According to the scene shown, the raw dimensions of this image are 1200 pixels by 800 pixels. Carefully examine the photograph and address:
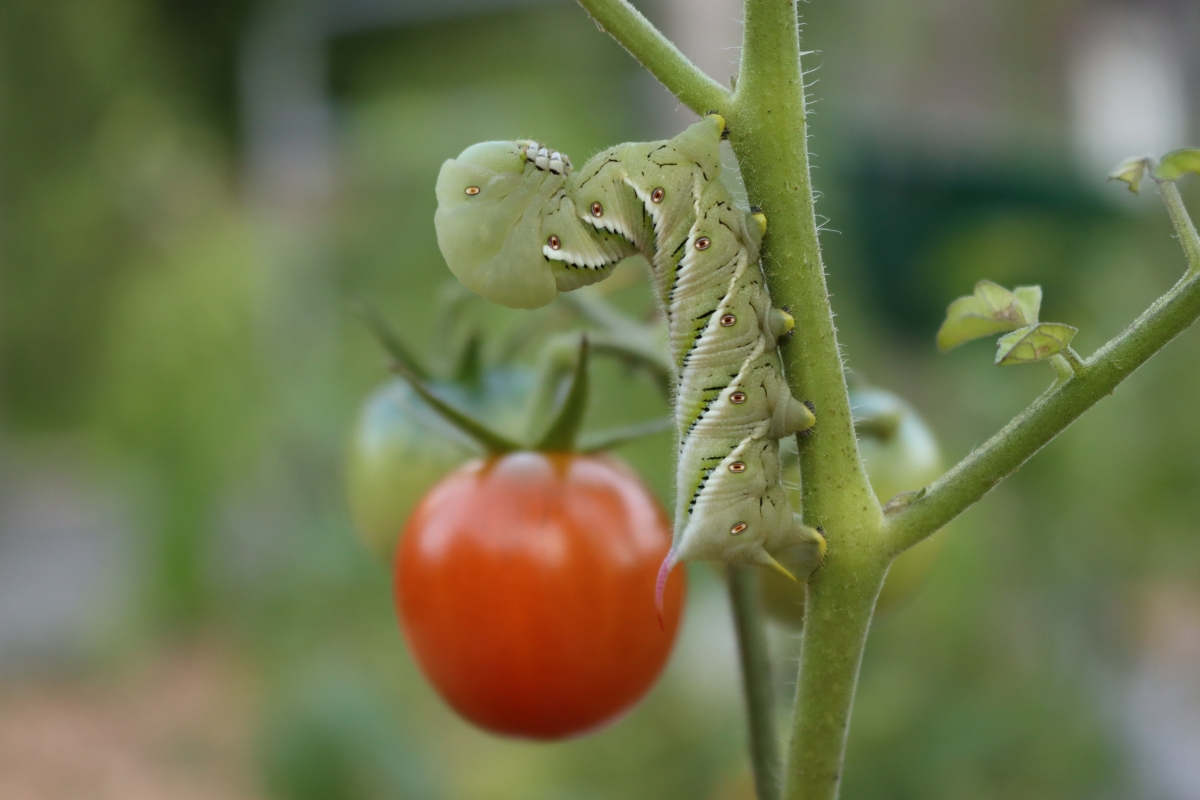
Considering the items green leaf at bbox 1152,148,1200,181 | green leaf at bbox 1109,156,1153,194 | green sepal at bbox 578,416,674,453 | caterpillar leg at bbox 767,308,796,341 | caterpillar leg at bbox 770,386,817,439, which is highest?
green leaf at bbox 1152,148,1200,181

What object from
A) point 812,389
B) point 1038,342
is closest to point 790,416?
point 812,389

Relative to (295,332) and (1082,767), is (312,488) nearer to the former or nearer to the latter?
(295,332)

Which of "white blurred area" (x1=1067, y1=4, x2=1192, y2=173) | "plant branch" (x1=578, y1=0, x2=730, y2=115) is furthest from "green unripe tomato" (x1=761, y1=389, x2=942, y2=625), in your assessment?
"white blurred area" (x1=1067, y1=4, x2=1192, y2=173)

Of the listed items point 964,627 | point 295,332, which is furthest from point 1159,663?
point 295,332

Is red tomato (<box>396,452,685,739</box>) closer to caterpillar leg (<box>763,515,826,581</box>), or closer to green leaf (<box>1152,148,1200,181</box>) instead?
caterpillar leg (<box>763,515,826,581</box>)

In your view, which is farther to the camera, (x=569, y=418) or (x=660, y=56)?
(x=569, y=418)

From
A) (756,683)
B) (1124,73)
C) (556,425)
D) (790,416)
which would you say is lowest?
(1124,73)

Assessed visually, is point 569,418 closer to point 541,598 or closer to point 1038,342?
point 541,598
